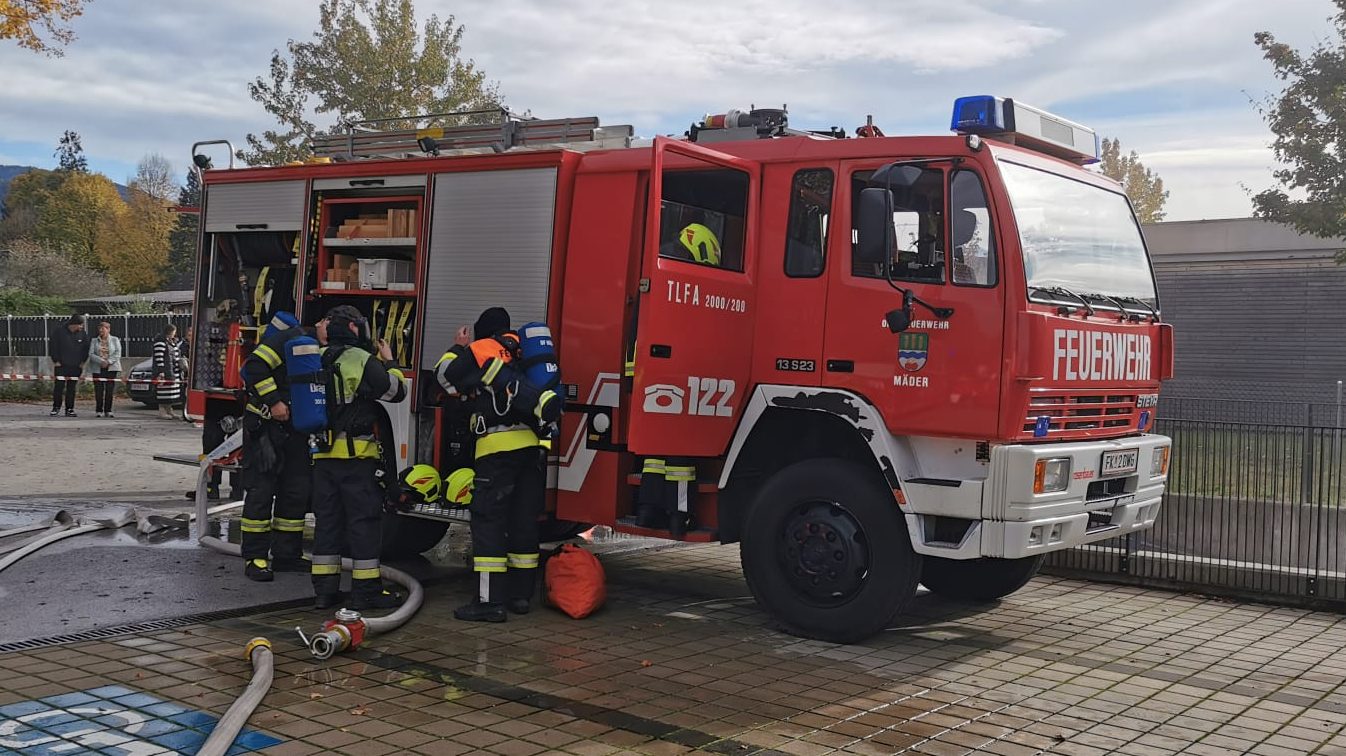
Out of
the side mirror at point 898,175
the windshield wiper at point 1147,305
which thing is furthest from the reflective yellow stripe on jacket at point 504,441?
the windshield wiper at point 1147,305

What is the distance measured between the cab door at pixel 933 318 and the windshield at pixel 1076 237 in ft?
0.78

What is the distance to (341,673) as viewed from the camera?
18.9 feet

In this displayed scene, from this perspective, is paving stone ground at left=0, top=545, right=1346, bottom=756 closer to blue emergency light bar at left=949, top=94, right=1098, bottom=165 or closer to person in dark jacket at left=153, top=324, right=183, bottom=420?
blue emergency light bar at left=949, top=94, right=1098, bottom=165

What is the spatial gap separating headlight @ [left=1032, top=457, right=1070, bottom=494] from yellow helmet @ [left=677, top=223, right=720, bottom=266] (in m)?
2.12

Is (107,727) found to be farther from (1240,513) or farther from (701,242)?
(1240,513)

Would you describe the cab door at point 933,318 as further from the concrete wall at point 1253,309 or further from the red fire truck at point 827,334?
the concrete wall at point 1253,309

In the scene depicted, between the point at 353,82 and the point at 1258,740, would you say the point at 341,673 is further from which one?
the point at 353,82

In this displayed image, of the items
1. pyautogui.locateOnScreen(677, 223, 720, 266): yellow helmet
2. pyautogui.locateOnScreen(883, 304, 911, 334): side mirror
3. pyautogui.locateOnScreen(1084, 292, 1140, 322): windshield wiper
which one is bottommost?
pyautogui.locateOnScreen(883, 304, 911, 334): side mirror

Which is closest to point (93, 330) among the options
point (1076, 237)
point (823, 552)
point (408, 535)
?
point (408, 535)

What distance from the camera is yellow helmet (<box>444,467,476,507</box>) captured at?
297 inches

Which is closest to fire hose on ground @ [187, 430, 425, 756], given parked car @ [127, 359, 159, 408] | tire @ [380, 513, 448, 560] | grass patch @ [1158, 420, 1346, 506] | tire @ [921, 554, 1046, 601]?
tire @ [380, 513, 448, 560]

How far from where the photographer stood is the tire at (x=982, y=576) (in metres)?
7.84

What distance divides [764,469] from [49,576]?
454 cm

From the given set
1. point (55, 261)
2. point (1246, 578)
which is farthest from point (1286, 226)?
point (55, 261)
